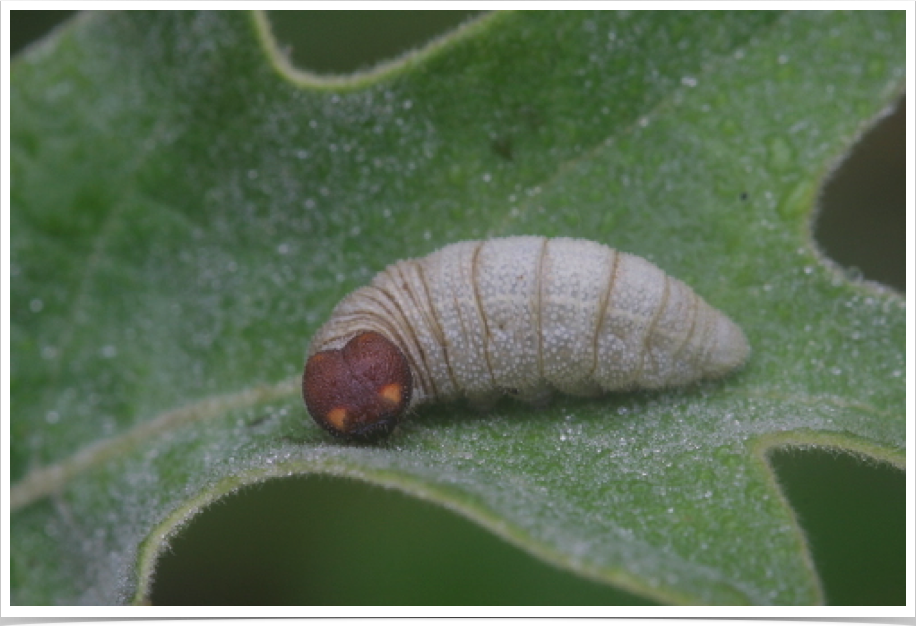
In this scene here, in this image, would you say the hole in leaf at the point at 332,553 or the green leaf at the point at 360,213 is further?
the green leaf at the point at 360,213

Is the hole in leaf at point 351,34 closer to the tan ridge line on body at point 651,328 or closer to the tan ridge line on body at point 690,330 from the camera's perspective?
the tan ridge line on body at point 651,328

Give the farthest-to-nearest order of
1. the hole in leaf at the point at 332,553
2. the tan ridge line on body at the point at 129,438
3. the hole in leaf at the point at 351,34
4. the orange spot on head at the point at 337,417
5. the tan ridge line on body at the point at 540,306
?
the hole in leaf at the point at 351,34 < the tan ridge line on body at the point at 129,438 < the tan ridge line on body at the point at 540,306 < the orange spot on head at the point at 337,417 < the hole in leaf at the point at 332,553

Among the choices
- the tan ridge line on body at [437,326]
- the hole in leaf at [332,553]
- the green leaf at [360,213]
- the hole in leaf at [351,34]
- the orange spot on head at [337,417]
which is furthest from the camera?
the hole in leaf at [351,34]

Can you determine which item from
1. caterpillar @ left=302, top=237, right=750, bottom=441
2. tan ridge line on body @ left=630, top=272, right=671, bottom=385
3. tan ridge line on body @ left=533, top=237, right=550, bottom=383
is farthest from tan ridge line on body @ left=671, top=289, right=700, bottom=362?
tan ridge line on body @ left=533, top=237, right=550, bottom=383

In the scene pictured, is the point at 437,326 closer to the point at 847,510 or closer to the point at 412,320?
the point at 412,320

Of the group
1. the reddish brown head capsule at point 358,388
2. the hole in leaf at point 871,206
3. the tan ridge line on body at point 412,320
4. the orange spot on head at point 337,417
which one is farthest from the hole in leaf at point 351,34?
the hole in leaf at point 871,206

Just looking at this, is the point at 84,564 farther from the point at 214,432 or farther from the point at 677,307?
the point at 677,307

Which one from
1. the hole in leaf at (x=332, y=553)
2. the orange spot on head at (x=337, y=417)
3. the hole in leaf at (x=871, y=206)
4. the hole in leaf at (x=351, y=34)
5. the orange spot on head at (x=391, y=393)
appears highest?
the hole in leaf at (x=351, y=34)

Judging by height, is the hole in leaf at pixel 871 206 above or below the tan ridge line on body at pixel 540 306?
above
